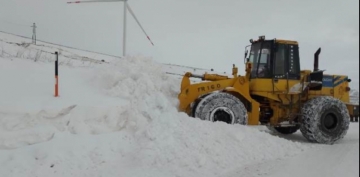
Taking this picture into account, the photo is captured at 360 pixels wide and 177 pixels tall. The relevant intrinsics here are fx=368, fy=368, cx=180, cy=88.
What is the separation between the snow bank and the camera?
5.30 m

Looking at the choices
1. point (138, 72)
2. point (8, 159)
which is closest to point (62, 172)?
point (8, 159)

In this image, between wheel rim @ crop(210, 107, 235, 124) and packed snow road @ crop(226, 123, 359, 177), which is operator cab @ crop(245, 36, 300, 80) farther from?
packed snow road @ crop(226, 123, 359, 177)

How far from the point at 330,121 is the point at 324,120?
0.80 ft

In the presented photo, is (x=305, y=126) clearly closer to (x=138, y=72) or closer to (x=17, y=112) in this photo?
(x=138, y=72)

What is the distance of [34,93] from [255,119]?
194 inches

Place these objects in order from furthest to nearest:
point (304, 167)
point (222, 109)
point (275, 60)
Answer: point (275, 60), point (222, 109), point (304, 167)

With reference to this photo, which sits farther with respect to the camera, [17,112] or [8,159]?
[17,112]

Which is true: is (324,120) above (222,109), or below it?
below

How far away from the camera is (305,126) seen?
8820 mm

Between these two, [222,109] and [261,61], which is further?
[261,61]

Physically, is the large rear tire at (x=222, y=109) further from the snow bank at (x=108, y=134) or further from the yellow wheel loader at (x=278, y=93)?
the snow bank at (x=108, y=134)

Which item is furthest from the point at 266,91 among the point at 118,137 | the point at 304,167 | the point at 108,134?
the point at 108,134

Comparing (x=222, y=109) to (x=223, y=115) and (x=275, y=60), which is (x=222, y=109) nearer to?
(x=223, y=115)

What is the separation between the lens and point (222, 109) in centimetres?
820
